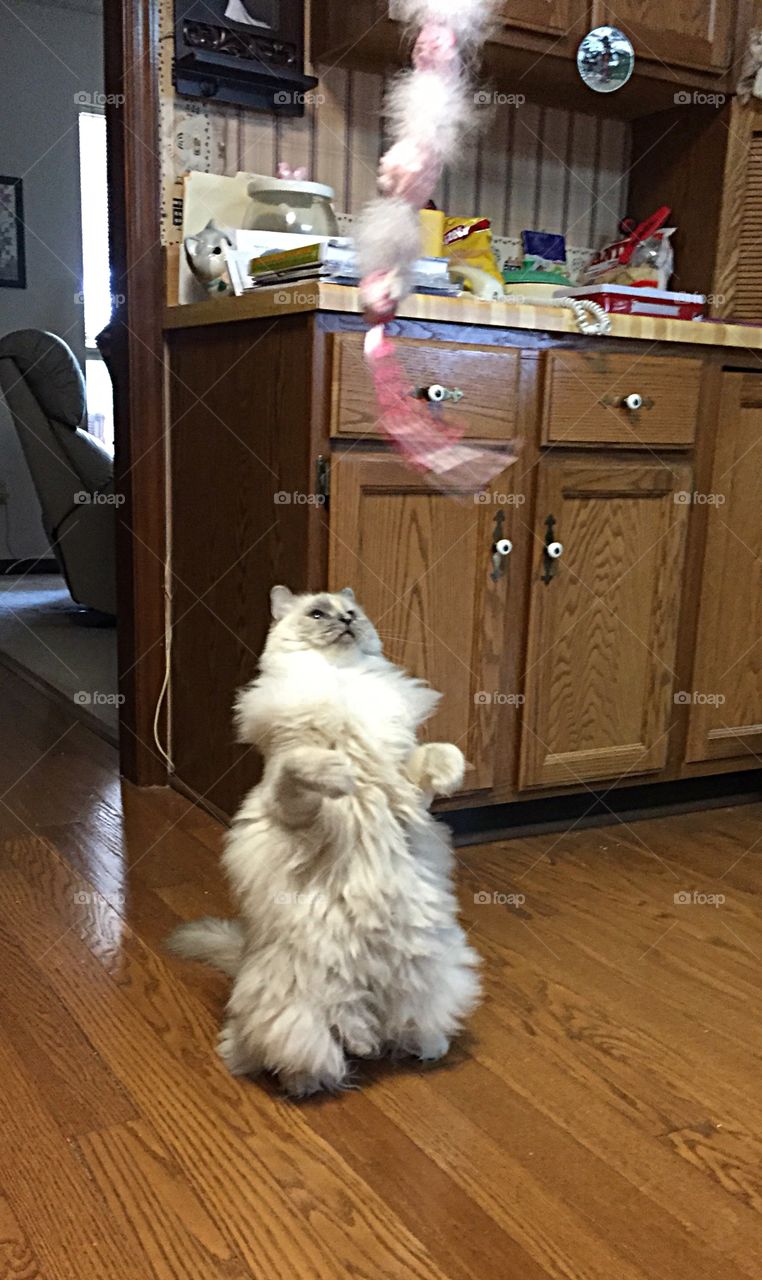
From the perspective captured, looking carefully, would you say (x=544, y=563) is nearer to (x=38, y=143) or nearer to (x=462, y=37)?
(x=462, y=37)

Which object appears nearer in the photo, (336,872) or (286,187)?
(336,872)

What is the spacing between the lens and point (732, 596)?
2246 millimetres

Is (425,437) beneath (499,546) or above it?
above

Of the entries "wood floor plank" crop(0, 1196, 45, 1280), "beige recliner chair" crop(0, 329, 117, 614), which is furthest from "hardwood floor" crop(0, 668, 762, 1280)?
"beige recliner chair" crop(0, 329, 117, 614)

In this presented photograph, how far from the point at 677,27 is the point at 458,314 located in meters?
1.08

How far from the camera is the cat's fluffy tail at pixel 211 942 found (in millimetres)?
1526

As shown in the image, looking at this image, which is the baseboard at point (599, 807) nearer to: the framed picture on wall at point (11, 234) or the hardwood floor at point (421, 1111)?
the hardwood floor at point (421, 1111)

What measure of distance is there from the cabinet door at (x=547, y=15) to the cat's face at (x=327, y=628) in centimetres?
144

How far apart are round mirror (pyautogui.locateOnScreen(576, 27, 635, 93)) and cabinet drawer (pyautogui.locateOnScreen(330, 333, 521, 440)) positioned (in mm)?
868

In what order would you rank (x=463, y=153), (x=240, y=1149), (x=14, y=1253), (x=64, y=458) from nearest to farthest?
(x=14, y=1253) < (x=240, y=1149) < (x=463, y=153) < (x=64, y=458)

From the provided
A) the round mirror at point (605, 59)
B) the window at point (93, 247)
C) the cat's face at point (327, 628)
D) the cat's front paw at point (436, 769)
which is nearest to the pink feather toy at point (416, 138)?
the cat's face at point (327, 628)

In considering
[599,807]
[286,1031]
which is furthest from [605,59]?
[286,1031]

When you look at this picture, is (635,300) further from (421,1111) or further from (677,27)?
(421,1111)

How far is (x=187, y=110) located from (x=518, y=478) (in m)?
1.04
